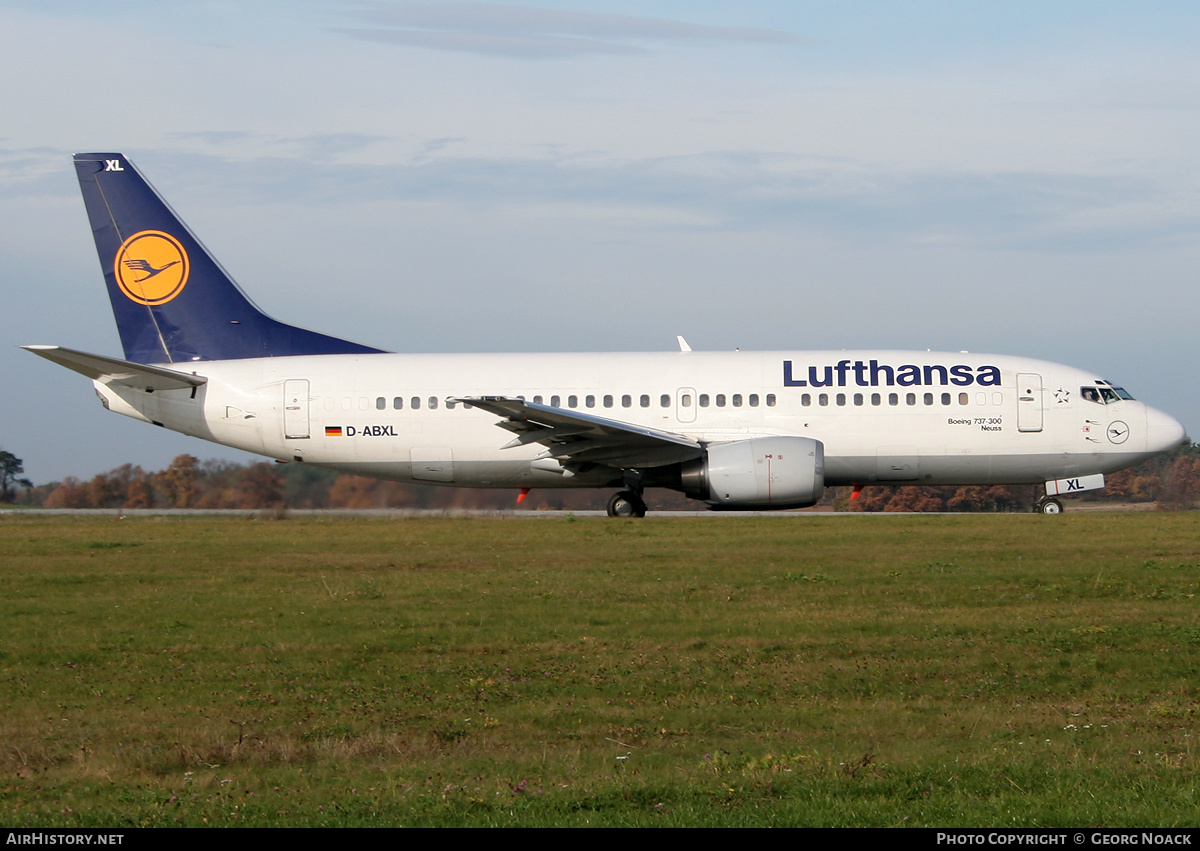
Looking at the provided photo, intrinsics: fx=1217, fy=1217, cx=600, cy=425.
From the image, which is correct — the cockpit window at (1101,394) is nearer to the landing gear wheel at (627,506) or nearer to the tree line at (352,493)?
the tree line at (352,493)

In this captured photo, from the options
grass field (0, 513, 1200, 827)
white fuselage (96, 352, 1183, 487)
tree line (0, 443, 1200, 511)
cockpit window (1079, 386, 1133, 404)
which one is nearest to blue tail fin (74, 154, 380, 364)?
white fuselage (96, 352, 1183, 487)

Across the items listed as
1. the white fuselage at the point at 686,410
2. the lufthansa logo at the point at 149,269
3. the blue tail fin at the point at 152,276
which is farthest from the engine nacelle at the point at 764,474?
the lufthansa logo at the point at 149,269

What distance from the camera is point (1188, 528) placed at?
20.7m

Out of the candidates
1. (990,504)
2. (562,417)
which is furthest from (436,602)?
(990,504)

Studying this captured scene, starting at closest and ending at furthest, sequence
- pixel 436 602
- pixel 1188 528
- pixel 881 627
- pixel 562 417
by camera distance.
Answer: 1. pixel 881 627
2. pixel 436 602
3. pixel 1188 528
4. pixel 562 417

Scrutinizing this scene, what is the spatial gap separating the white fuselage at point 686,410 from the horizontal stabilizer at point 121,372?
11.0 inches

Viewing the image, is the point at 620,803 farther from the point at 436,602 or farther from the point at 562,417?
the point at 562,417

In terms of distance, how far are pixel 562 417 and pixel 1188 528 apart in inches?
442

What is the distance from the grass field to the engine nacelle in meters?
6.10

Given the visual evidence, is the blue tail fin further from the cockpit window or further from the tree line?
the cockpit window

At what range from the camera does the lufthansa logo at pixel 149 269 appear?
2700 centimetres

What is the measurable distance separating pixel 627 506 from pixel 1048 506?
8.95m

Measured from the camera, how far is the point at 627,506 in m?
25.7

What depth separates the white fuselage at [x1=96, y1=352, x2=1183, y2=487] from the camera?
2516 cm
